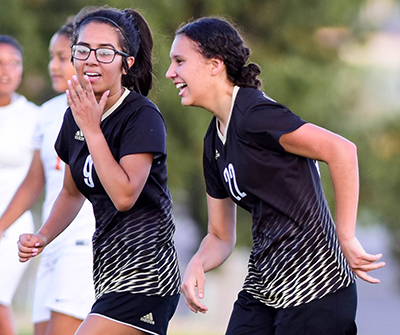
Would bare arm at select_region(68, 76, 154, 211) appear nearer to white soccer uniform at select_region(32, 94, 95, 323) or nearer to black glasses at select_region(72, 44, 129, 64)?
black glasses at select_region(72, 44, 129, 64)

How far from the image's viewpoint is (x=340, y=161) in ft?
10.0

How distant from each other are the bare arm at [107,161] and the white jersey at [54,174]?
1.42 meters

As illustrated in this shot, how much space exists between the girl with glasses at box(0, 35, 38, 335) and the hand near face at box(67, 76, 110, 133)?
201 cm

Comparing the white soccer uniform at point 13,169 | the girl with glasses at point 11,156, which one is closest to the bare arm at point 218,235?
the girl with glasses at point 11,156

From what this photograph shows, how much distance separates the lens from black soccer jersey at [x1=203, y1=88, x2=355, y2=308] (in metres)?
3.17

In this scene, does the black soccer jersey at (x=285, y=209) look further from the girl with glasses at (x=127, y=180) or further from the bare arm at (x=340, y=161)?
the girl with glasses at (x=127, y=180)

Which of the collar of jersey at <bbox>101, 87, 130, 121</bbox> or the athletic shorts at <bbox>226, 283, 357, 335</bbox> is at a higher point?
the collar of jersey at <bbox>101, 87, 130, 121</bbox>

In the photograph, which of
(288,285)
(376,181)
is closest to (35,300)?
(288,285)

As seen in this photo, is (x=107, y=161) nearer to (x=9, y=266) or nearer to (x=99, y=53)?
(x=99, y=53)

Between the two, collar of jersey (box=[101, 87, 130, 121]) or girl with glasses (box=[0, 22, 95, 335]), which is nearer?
collar of jersey (box=[101, 87, 130, 121])

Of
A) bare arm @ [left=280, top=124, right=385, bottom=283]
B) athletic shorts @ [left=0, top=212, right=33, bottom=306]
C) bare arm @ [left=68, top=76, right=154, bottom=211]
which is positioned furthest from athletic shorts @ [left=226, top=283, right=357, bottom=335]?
athletic shorts @ [left=0, top=212, right=33, bottom=306]

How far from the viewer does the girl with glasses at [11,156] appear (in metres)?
5.18

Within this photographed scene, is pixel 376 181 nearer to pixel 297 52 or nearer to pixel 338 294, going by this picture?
pixel 297 52

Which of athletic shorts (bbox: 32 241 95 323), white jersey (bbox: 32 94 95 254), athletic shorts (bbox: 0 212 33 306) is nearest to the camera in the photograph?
athletic shorts (bbox: 32 241 95 323)
